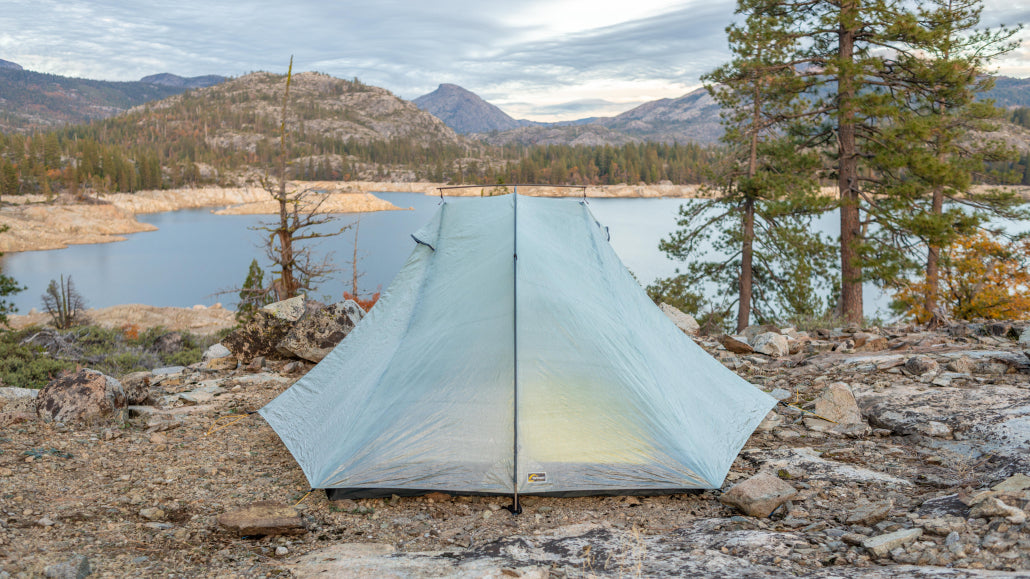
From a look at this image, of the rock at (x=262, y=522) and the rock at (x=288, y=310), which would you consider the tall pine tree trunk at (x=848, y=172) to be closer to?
the rock at (x=288, y=310)

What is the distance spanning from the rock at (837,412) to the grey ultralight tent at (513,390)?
47cm

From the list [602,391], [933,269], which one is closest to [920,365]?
[602,391]

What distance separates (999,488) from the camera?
3.21 metres

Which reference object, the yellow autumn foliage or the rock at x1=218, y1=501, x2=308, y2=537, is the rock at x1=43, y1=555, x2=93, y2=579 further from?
the yellow autumn foliage

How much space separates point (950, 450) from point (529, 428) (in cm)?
296

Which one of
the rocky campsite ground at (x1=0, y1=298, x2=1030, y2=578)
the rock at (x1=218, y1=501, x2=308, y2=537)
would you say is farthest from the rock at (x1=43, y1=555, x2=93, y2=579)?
the rock at (x1=218, y1=501, x2=308, y2=537)

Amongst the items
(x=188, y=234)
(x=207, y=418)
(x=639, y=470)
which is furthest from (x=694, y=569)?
(x=188, y=234)

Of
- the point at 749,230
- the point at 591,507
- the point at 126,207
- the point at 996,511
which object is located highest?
the point at 126,207

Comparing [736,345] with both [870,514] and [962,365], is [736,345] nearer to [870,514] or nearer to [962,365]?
[962,365]

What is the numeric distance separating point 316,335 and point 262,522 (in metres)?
4.85

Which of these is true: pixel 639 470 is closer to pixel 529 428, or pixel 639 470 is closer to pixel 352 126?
pixel 529 428

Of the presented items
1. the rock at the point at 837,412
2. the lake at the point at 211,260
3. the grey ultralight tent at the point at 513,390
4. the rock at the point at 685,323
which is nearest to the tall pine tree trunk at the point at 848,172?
the rock at the point at 685,323

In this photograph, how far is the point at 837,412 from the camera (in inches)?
212

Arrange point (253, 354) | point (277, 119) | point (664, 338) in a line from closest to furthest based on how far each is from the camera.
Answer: point (664, 338)
point (253, 354)
point (277, 119)
